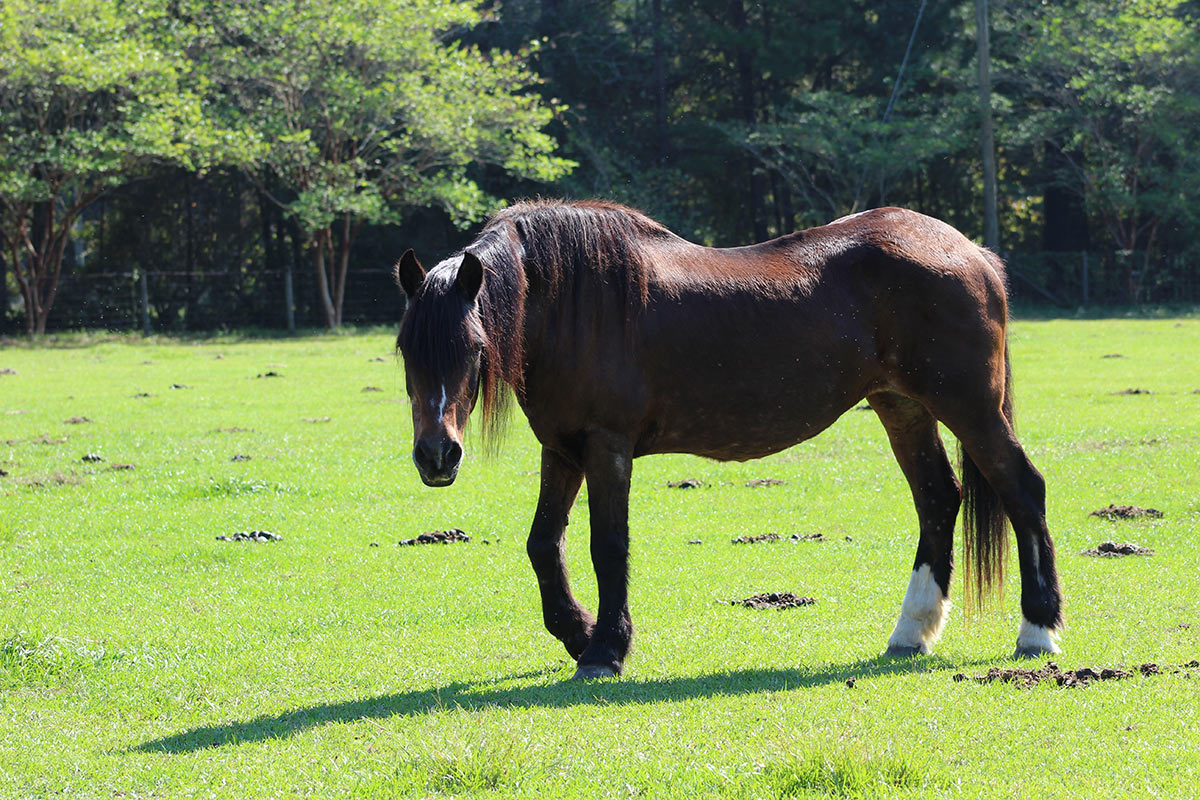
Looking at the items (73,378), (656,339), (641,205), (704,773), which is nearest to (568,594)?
(656,339)

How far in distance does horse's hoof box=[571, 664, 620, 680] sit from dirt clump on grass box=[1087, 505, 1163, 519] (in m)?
5.04

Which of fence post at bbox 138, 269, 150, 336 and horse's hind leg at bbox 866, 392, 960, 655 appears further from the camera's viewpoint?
fence post at bbox 138, 269, 150, 336

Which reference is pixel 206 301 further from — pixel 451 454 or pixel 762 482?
pixel 451 454

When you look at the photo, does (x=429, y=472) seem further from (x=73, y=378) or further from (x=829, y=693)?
(x=73, y=378)

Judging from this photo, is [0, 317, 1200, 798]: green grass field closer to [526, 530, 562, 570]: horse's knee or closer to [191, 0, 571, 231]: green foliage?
[526, 530, 562, 570]: horse's knee

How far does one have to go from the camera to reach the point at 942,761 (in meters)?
4.32

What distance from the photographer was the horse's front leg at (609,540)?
5738 mm

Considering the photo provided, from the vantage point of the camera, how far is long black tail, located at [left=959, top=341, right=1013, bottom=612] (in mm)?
6477

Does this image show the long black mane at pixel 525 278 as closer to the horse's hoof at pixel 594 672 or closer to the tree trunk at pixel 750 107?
the horse's hoof at pixel 594 672

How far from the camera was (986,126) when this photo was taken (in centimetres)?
3697

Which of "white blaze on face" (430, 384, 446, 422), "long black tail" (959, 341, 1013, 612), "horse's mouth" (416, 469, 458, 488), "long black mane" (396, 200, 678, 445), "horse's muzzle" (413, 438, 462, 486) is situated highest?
"long black mane" (396, 200, 678, 445)

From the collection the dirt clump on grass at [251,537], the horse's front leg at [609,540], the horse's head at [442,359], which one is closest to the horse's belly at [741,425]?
the horse's front leg at [609,540]

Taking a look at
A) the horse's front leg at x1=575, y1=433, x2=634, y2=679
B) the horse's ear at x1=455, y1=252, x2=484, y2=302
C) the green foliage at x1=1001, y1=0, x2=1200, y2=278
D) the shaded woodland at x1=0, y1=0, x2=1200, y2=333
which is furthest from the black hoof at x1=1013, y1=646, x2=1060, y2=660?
the green foliage at x1=1001, y1=0, x2=1200, y2=278

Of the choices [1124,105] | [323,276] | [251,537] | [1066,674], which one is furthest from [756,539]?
[1124,105]
